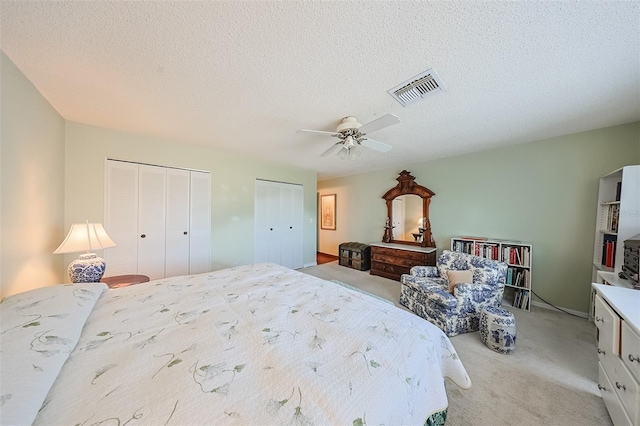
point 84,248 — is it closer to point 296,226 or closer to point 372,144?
point 372,144

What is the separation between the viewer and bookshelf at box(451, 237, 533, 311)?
2945 millimetres

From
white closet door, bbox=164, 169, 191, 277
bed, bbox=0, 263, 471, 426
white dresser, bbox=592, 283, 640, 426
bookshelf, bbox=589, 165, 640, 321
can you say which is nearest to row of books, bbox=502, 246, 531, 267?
bookshelf, bbox=589, 165, 640, 321

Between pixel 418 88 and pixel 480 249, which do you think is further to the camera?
pixel 480 249

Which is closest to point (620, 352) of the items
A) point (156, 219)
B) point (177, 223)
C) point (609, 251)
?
point (609, 251)

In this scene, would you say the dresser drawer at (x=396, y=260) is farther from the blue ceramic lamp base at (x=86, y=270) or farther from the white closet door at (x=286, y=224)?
the blue ceramic lamp base at (x=86, y=270)

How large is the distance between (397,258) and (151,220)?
161 inches

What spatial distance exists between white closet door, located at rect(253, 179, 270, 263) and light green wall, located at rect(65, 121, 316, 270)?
92 mm

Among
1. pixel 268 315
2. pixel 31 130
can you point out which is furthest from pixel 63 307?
pixel 31 130

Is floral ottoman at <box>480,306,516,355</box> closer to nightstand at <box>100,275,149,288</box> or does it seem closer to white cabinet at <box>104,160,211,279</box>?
nightstand at <box>100,275,149,288</box>

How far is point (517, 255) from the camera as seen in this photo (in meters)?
3.03

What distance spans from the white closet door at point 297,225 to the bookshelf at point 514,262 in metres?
3.22

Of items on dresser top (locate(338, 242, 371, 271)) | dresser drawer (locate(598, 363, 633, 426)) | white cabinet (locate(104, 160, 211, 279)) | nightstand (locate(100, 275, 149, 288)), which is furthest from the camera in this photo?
items on dresser top (locate(338, 242, 371, 271))

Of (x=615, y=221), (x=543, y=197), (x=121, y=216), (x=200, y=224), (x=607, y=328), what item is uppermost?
(x=543, y=197)

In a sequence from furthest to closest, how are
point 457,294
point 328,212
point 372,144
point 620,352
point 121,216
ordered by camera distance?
point 328,212 < point 121,216 < point 372,144 < point 457,294 < point 620,352
